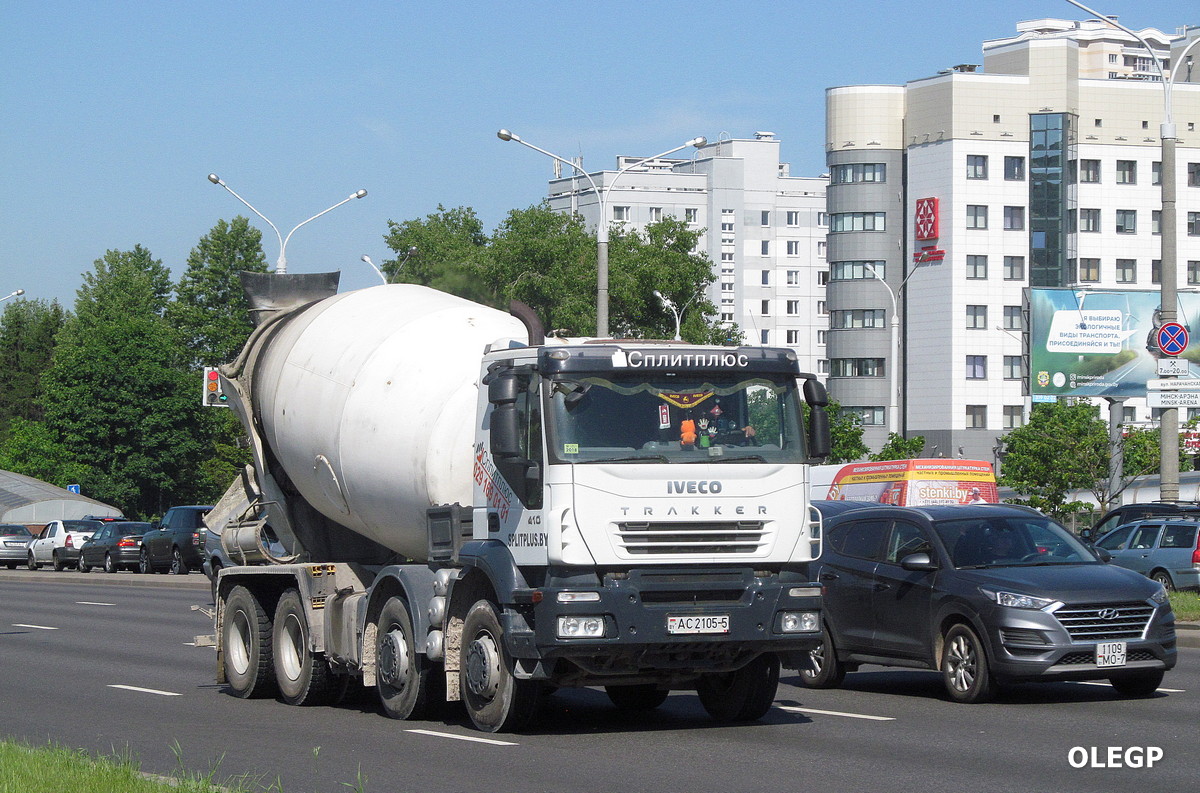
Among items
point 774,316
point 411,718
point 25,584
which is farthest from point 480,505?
point 774,316

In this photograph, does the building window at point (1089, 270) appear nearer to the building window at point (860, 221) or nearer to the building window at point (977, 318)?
the building window at point (977, 318)

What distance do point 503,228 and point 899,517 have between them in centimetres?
8552

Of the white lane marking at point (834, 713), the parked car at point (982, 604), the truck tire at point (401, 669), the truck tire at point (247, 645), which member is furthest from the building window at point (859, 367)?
the truck tire at point (401, 669)

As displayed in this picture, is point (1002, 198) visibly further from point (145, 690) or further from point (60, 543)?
point (145, 690)

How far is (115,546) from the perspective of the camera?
170 ft

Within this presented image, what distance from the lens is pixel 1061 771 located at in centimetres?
995

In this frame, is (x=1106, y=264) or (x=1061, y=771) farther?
(x=1106, y=264)

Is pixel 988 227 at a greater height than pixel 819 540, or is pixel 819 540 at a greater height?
pixel 988 227

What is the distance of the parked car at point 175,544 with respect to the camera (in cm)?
→ 4719

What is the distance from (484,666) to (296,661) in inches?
138

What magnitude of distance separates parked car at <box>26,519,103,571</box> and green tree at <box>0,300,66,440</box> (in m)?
70.1

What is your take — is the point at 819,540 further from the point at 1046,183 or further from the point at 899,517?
the point at 1046,183

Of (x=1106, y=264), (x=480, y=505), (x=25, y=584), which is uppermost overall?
(x=1106, y=264)

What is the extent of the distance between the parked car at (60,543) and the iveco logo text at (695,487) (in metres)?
47.1
